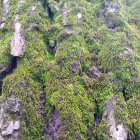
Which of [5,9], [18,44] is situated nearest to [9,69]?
[18,44]

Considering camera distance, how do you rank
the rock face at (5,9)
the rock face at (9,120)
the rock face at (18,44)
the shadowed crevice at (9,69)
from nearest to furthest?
the rock face at (9,120), the shadowed crevice at (9,69), the rock face at (18,44), the rock face at (5,9)

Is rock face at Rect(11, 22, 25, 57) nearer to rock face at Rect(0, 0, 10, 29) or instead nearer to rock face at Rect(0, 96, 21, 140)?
rock face at Rect(0, 0, 10, 29)

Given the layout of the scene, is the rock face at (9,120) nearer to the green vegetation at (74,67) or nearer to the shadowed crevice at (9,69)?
the green vegetation at (74,67)

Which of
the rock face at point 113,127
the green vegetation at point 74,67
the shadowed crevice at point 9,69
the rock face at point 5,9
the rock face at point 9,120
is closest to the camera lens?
the rock face at point 113,127

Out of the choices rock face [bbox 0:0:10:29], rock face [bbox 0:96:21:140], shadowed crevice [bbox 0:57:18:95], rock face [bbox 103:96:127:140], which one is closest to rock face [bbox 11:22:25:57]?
shadowed crevice [bbox 0:57:18:95]

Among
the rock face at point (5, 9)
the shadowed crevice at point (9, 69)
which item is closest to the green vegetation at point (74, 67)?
the shadowed crevice at point (9, 69)

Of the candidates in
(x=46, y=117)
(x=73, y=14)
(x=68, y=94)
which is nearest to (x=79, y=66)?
(x=68, y=94)

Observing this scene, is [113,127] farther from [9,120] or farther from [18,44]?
[18,44]
